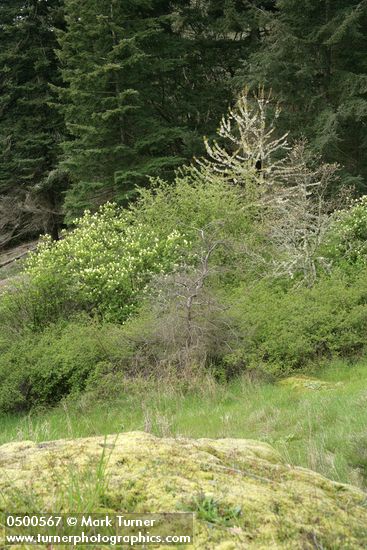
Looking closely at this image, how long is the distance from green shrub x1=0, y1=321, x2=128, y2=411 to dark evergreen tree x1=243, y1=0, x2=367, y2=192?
1302 centimetres

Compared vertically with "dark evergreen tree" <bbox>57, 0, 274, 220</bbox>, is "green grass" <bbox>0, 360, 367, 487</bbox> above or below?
below

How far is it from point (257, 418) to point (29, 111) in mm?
26500

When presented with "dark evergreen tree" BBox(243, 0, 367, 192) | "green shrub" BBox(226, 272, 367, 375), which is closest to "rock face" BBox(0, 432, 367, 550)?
"green shrub" BBox(226, 272, 367, 375)

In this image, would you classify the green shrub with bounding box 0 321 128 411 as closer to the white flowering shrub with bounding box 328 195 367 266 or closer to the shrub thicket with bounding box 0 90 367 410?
the shrub thicket with bounding box 0 90 367 410

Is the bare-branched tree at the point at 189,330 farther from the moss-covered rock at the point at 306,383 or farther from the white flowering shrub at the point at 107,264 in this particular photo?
the white flowering shrub at the point at 107,264

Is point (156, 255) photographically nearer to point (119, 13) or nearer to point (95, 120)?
point (95, 120)

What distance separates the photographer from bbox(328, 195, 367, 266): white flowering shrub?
1418 cm

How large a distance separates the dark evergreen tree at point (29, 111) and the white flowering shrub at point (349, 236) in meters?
17.5

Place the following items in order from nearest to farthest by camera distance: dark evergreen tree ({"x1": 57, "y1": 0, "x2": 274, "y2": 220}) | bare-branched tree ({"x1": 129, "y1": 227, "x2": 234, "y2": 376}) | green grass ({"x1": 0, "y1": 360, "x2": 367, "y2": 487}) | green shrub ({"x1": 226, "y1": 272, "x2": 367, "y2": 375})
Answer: green grass ({"x1": 0, "y1": 360, "x2": 367, "y2": 487})
green shrub ({"x1": 226, "y1": 272, "x2": 367, "y2": 375})
bare-branched tree ({"x1": 129, "y1": 227, "x2": 234, "y2": 376})
dark evergreen tree ({"x1": 57, "y1": 0, "x2": 274, "y2": 220})

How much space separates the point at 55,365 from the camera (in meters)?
11.3

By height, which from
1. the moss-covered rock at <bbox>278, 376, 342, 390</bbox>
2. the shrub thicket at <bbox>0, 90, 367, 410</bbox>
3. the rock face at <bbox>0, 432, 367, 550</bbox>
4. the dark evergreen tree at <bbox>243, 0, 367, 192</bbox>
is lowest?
the moss-covered rock at <bbox>278, 376, 342, 390</bbox>

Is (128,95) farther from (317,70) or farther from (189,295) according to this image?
(189,295)

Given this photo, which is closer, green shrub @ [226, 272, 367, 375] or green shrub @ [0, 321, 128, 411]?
green shrub @ [226, 272, 367, 375]

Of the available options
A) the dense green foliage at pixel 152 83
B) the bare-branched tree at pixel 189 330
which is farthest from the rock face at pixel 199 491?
the dense green foliage at pixel 152 83
